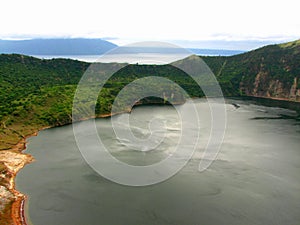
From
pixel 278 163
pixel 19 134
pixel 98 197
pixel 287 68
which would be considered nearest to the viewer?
pixel 98 197

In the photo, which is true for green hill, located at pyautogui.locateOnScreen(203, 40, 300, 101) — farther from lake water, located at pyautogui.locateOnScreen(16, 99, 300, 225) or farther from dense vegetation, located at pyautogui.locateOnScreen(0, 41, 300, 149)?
lake water, located at pyautogui.locateOnScreen(16, 99, 300, 225)

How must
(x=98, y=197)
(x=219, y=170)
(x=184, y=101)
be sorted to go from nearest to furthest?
1. (x=98, y=197)
2. (x=219, y=170)
3. (x=184, y=101)

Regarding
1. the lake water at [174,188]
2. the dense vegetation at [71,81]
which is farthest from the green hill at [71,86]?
the lake water at [174,188]

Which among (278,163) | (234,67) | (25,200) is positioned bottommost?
(25,200)

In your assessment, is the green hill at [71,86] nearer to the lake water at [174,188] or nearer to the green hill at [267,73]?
the green hill at [267,73]

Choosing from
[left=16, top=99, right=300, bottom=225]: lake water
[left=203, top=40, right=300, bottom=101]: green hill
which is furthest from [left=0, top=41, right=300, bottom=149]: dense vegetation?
[left=16, top=99, right=300, bottom=225]: lake water

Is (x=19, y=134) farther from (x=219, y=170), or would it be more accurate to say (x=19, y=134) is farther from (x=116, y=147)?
(x=219, y=170)

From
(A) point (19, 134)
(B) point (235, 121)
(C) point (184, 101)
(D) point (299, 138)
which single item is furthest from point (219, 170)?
(C) point (184, 101)
